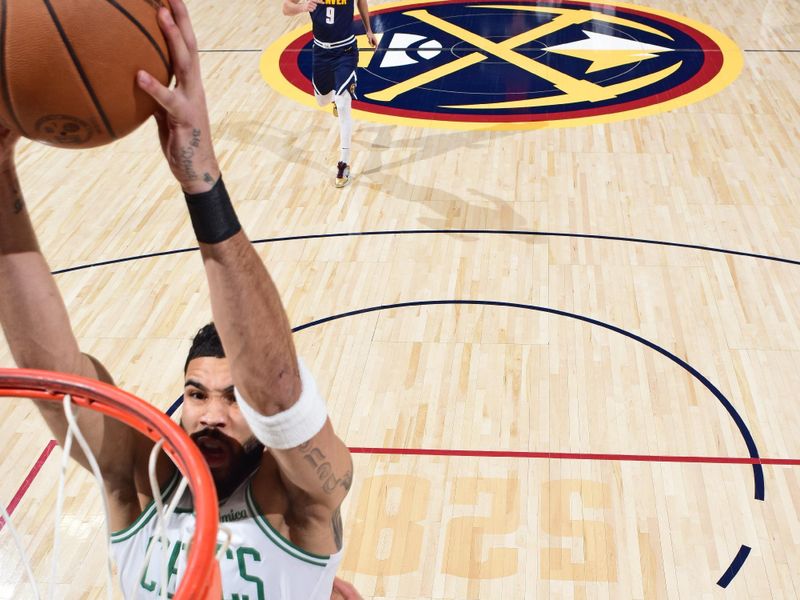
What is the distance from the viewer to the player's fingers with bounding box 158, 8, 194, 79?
162cm

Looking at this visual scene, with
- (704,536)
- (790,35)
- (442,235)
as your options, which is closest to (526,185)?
(442,235)

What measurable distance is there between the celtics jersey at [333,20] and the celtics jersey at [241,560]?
5.88 m

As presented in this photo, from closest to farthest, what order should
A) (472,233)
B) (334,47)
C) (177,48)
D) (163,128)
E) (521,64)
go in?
(177,48) → (163,128) → (472,233) → (334,47) → (521,64)

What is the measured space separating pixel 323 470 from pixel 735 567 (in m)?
2.77

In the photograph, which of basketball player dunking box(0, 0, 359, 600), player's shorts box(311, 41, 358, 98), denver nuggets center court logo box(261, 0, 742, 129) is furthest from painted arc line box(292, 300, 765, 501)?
denver nuggets center court logo box(261, 0, 742, 129)

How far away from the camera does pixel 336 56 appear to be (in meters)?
7.89

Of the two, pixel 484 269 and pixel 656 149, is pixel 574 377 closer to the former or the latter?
pixel 484 269

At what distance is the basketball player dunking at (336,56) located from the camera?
774 cm

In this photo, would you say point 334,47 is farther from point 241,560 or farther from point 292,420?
point 292,420

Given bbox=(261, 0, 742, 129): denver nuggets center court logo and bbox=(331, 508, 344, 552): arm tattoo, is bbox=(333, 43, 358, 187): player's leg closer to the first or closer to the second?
bbox=(261, 0, 742, 129): denver nuggets center court logo

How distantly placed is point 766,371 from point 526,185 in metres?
2.92

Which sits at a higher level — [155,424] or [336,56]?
[155,424]

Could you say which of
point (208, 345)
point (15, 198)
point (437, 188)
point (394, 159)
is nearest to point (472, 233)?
point (437, 188)

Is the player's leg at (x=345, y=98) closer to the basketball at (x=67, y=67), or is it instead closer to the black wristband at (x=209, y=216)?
the basketball at (x=67, y=67)
